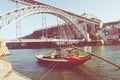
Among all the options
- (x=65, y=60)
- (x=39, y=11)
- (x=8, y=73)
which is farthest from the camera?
(x=39, y=11)

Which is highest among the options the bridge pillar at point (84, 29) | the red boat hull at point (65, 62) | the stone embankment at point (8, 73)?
the bridge pillar at point (84, 29)

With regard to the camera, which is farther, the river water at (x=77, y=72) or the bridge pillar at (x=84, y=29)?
the bridge pillar at (x=84, y=29)

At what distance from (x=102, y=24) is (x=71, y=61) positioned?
87.5 meters

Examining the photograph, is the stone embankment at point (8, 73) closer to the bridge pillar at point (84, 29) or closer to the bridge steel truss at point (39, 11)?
the bridge steel truss at point (39, 11)

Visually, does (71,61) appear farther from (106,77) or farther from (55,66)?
(106,77)

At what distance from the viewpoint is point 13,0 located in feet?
185

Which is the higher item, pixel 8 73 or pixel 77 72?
pixel 8 73

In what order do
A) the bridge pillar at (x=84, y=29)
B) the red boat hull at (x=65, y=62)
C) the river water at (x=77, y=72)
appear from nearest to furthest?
the river water at (x=77, y=72)
the red boat hull at (x=65, y=62)
the bridge pillar at (x=84, y=29)

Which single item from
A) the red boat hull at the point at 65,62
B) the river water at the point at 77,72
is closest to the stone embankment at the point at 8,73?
the river water at the point at 77,72

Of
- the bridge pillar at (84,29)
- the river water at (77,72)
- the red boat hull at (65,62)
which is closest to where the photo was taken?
the river water at (77,72)

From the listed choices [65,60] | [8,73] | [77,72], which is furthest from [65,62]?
[8,73]

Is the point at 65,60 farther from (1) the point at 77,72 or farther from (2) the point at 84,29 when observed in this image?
(2) the point at 84,29

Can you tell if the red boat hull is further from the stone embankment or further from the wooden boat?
the stone embankment

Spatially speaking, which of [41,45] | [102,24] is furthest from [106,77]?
[102,24]
